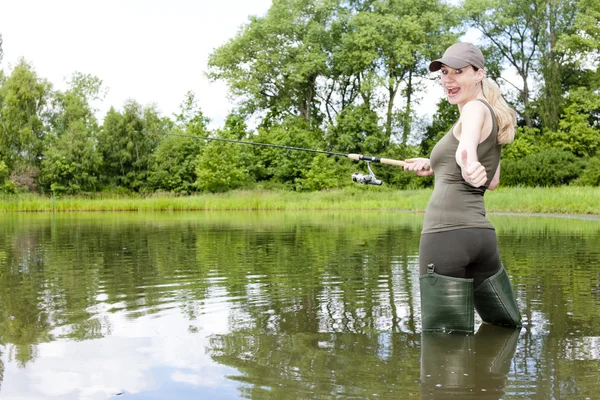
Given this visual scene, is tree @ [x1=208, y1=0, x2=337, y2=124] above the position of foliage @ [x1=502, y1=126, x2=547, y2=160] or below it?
above

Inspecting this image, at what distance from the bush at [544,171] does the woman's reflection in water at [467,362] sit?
32595 mm

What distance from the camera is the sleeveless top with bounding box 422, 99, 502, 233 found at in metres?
4.39

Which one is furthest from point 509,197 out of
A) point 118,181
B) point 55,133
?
point 55,133

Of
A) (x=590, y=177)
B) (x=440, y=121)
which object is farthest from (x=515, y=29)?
(x=590, y=177)

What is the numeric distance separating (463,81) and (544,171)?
34.4 metres

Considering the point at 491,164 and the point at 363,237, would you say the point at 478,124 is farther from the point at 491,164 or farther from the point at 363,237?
the point at 363,237

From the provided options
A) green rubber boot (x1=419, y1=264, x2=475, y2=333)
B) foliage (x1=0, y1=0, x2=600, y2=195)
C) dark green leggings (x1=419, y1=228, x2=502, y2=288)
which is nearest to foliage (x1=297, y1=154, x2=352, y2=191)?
foliage (x1=0, y1=0, x2=600, y2=195)

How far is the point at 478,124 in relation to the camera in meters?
4.15

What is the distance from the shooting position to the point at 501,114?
14.2 feet

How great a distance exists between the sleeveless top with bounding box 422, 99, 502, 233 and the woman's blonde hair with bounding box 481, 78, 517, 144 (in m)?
0.04

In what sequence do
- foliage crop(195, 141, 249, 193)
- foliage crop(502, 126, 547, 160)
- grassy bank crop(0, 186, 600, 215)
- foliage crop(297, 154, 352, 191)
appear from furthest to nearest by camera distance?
foliage crop(297, 154, 352, 191) < foliage crop(195, 141, 249, 193) < foliage crop(502, 126, 547, 160) < grassy bank crop(0, 186, 600, 215)

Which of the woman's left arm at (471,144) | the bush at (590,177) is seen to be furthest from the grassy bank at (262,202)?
the woman's left arm at (471,144)

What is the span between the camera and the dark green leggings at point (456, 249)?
4.41m

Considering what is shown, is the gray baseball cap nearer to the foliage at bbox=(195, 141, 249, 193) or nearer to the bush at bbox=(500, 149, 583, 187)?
the bush at bbox=(500, 149, 583, 187)
